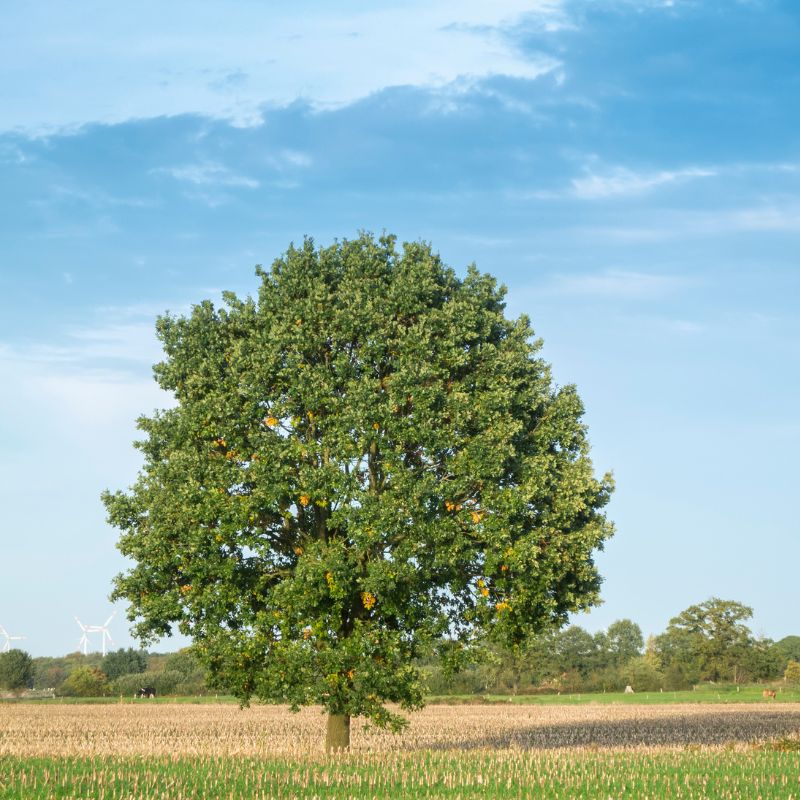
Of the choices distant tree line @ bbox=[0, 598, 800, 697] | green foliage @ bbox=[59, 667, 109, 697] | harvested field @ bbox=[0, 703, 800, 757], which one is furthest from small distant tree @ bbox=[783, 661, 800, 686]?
green foliage @ bbox=[59, 667, 109, 697]

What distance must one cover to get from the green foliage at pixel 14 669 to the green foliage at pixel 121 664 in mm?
15773

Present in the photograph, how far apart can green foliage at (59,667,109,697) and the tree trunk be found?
91379mm

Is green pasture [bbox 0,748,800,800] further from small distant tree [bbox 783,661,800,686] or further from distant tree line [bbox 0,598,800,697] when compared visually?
small distant tree [bbox 783,661,800,686]

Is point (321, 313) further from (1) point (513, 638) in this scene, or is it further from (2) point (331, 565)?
(1) point (513, 638)

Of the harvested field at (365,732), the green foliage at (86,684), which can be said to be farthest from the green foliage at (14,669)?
the harvested field at (365,732)

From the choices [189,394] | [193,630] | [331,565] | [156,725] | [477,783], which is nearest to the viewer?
[477,783]

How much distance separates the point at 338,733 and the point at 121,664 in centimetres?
11609

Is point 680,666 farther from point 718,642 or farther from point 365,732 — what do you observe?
point 365,732

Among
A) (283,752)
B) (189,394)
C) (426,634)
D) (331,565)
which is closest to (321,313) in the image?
(189,394)

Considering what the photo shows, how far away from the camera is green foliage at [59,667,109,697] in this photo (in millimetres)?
116938

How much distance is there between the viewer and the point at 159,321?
3794cm

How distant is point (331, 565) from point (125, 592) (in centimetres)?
888

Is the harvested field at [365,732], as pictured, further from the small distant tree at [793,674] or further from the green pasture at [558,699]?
the small distant tree at [793,674]

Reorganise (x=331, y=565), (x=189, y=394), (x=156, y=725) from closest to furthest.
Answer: (x=331, y=565) < (x=189, y=394) < (x=156, y=725)
